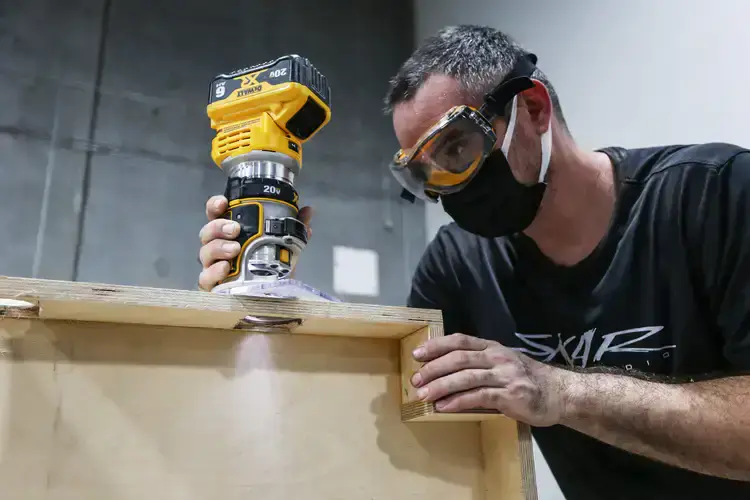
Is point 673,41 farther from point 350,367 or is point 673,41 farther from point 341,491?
point 341,491

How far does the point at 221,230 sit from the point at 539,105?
636mm

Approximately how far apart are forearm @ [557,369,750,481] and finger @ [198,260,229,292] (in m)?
0.47

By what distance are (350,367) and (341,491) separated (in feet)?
0.53

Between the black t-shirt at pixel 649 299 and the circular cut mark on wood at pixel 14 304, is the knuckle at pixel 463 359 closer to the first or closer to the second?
the black t-shirt at pixel 649 299

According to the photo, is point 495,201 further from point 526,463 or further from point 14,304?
point 14,304

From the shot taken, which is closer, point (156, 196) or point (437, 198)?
point (437, 198)

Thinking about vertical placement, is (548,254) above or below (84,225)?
below

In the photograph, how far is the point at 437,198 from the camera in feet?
3.41

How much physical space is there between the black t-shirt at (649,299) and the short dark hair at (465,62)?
0.26 m

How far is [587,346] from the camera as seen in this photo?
949 mm

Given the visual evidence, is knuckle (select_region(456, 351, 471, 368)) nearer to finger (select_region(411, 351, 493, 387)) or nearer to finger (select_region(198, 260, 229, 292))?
finger (select_region(411, 351, 493, 387))

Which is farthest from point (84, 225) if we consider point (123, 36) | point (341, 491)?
point (341, 491)

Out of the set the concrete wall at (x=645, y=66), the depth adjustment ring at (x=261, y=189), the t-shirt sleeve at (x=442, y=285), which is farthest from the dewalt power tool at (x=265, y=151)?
the concrete wall at (x=645, y=66)

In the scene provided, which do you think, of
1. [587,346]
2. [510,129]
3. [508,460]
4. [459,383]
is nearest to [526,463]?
[508,460]
